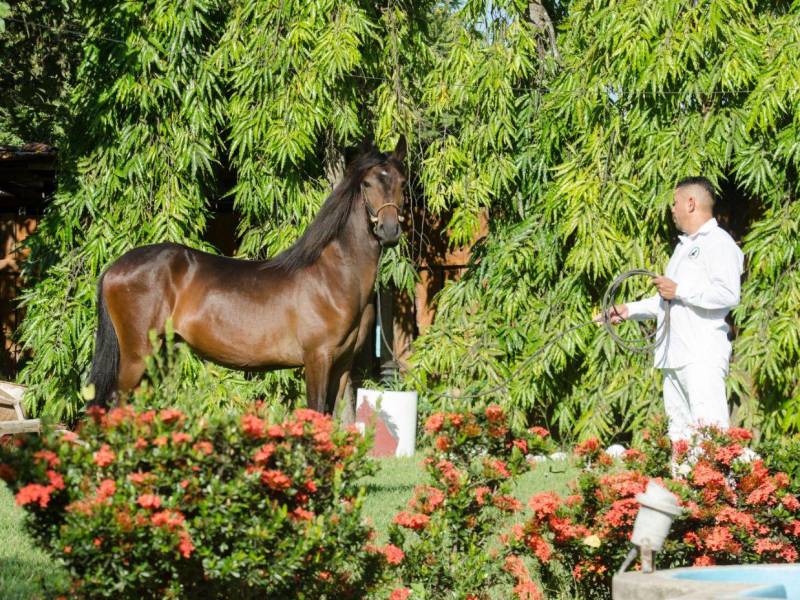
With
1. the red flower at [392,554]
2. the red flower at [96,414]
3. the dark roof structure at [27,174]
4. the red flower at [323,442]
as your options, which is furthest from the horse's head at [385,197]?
the dark roof structure at [27,174]

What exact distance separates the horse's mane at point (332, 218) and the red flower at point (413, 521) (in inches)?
120

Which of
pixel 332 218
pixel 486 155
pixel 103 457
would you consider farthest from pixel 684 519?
pixel 486 155

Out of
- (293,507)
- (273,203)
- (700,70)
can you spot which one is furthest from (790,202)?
(293,507)

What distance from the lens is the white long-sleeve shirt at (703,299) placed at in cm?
482

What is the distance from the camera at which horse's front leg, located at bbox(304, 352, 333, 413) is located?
6199 mm

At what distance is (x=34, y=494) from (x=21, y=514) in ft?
10.4

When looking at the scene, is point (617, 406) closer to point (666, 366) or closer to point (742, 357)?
point (742, 357)

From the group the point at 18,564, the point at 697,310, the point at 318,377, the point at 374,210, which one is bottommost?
the point at 18,564

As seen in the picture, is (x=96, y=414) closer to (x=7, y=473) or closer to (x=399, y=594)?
(x=7, y=473)

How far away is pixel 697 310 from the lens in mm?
4941

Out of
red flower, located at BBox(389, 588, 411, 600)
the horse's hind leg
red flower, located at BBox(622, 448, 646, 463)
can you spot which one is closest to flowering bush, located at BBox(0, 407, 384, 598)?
red flower, located at BBox(389, 588, 411, 600)

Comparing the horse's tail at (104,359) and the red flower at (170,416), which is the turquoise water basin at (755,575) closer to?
the red flower at (170,416)

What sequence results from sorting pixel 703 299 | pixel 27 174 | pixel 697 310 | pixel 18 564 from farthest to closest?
pixel 27 174 < pixel 697 310 < pixel 703 299 < pixel 18 564

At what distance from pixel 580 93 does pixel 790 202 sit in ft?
5.52
